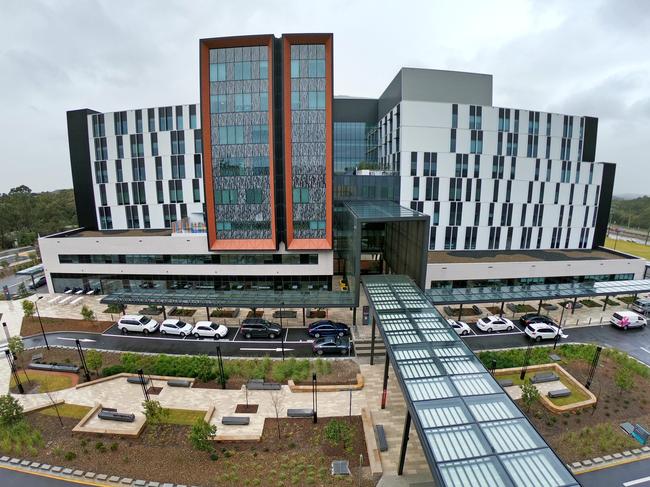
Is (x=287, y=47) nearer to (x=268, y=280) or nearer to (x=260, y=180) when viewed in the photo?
(x=260, y=180)

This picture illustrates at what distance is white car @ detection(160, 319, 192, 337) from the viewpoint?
28500 mm

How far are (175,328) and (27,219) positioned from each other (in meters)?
72.8

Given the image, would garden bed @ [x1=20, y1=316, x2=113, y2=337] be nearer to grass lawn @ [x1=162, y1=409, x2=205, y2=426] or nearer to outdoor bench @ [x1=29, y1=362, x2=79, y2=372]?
outdoor bench @ [x1=29, y1=362, x2=79, y2=372]

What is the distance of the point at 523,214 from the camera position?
4559 centimetres

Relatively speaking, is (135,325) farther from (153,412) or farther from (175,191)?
(175,191)

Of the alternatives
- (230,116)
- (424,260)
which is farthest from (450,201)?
(230,116)

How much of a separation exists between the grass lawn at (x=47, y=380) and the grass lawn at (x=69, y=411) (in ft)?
6.87

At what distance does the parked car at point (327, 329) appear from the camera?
27.8 metres

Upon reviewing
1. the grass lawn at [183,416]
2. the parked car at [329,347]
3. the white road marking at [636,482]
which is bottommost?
the white road marking at [636,482]

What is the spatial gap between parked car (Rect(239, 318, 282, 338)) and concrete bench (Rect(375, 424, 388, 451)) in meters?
13.4

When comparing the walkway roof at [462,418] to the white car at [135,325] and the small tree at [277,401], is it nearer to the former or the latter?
the small tree at [277,401]

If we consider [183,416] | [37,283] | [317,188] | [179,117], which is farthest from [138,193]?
[183,416]

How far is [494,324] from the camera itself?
2930cm

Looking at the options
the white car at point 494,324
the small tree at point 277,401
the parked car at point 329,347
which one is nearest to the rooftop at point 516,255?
the white car at point 494,324
